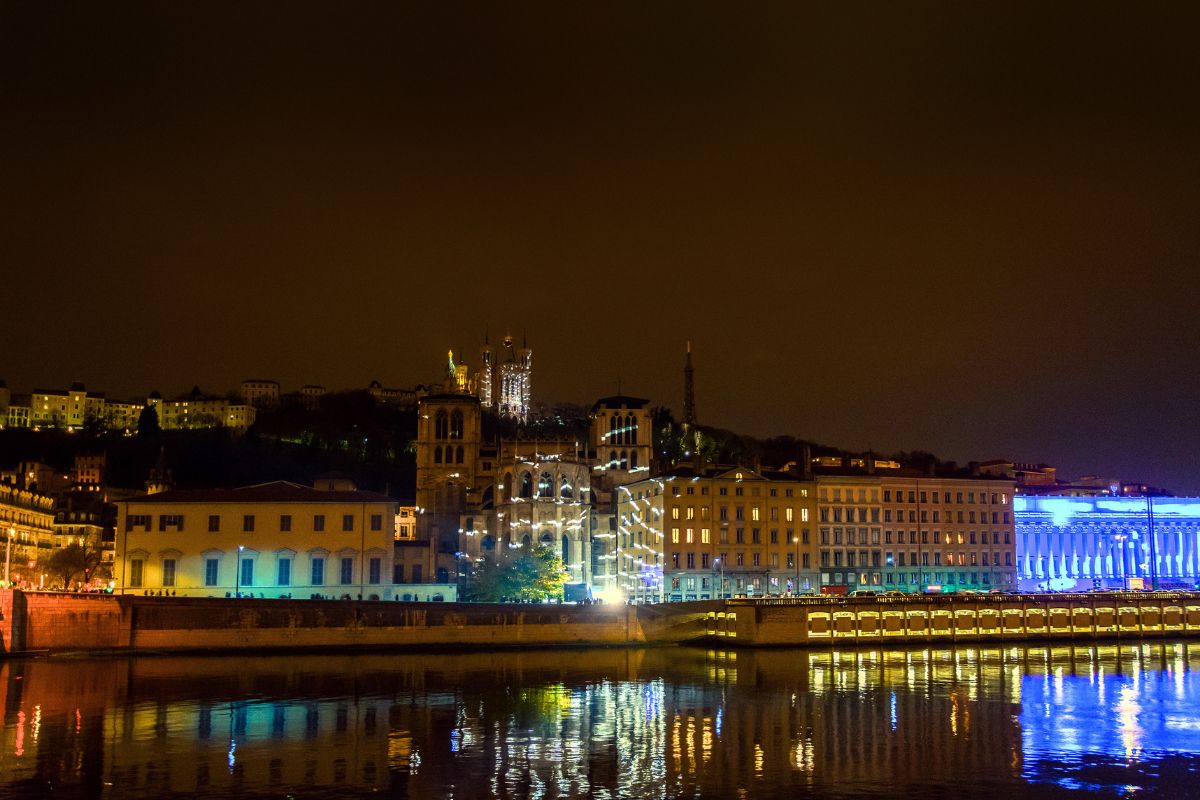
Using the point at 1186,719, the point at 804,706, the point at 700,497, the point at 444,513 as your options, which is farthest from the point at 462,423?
the point at 1186,719

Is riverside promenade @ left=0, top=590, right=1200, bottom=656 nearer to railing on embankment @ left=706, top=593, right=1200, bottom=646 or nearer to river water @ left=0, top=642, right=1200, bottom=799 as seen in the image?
railing on embankment @ left=706, top=593, right=1200, bottom=646

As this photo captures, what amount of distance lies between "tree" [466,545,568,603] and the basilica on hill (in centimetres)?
477

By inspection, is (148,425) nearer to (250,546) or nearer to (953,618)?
(250,546)

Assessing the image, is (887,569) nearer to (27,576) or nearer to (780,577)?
(780,577)

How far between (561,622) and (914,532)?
3401 centimetres

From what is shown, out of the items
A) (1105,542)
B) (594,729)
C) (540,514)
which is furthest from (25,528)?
(1105,542)

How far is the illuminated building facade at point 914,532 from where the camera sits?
8800cm

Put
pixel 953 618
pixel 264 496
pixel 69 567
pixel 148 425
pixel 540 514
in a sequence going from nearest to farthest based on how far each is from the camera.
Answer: pixel 264 496
pixel 953 618
pixel 540 514
pixel 69 567
pixel 148 425

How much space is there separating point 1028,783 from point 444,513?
75214 mm

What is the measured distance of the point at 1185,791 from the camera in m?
29.7

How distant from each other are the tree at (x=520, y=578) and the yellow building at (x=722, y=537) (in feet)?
24.2

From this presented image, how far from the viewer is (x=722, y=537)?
8444 cm

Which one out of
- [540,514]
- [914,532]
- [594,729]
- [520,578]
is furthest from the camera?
[914,532]

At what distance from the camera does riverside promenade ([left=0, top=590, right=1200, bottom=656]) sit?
6294 cm
